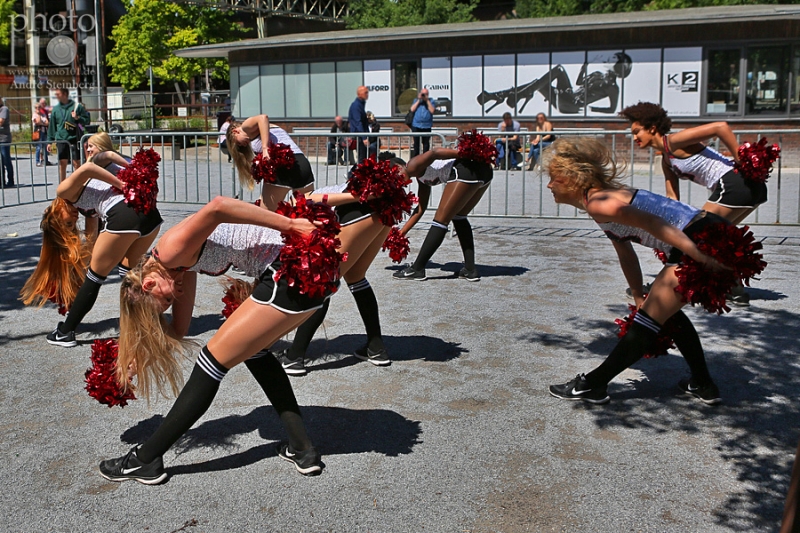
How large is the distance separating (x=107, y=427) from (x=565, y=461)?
2.59 m

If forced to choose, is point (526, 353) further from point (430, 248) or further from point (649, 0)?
point (649, 0)

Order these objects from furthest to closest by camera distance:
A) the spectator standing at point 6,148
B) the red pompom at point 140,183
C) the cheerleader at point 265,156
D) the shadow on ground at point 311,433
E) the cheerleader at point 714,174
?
1. the spectator standing at point 6,148
2. the cheerleader at point 265,156
3. the cheerleader at point 714,174
4. the red pompom at point 140,183
5. the shadow on ground at point 311,433

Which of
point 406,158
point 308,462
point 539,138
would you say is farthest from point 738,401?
point 539,138

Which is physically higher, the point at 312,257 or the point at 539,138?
the point at 539,138

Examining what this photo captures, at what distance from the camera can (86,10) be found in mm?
45875

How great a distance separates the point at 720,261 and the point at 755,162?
3.03 meters

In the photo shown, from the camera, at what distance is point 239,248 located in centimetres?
402

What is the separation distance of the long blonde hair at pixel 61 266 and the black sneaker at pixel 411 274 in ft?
10.5

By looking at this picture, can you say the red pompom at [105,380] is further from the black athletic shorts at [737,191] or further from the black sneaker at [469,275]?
the black athletic shorts at [737,191]

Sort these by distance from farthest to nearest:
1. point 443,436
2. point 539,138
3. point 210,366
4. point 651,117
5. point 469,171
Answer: point 539,138
point 469,171
point 651,117
point 443,436
point 210,366

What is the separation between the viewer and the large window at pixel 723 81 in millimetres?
22547

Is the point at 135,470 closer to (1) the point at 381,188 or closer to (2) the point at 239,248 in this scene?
(2) the point at 239,248

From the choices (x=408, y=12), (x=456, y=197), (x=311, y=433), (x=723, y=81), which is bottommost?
(x=311, y=433)

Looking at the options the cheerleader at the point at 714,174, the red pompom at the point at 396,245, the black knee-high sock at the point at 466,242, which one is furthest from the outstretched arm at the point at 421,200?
the cheerleader at the point at 714,174
